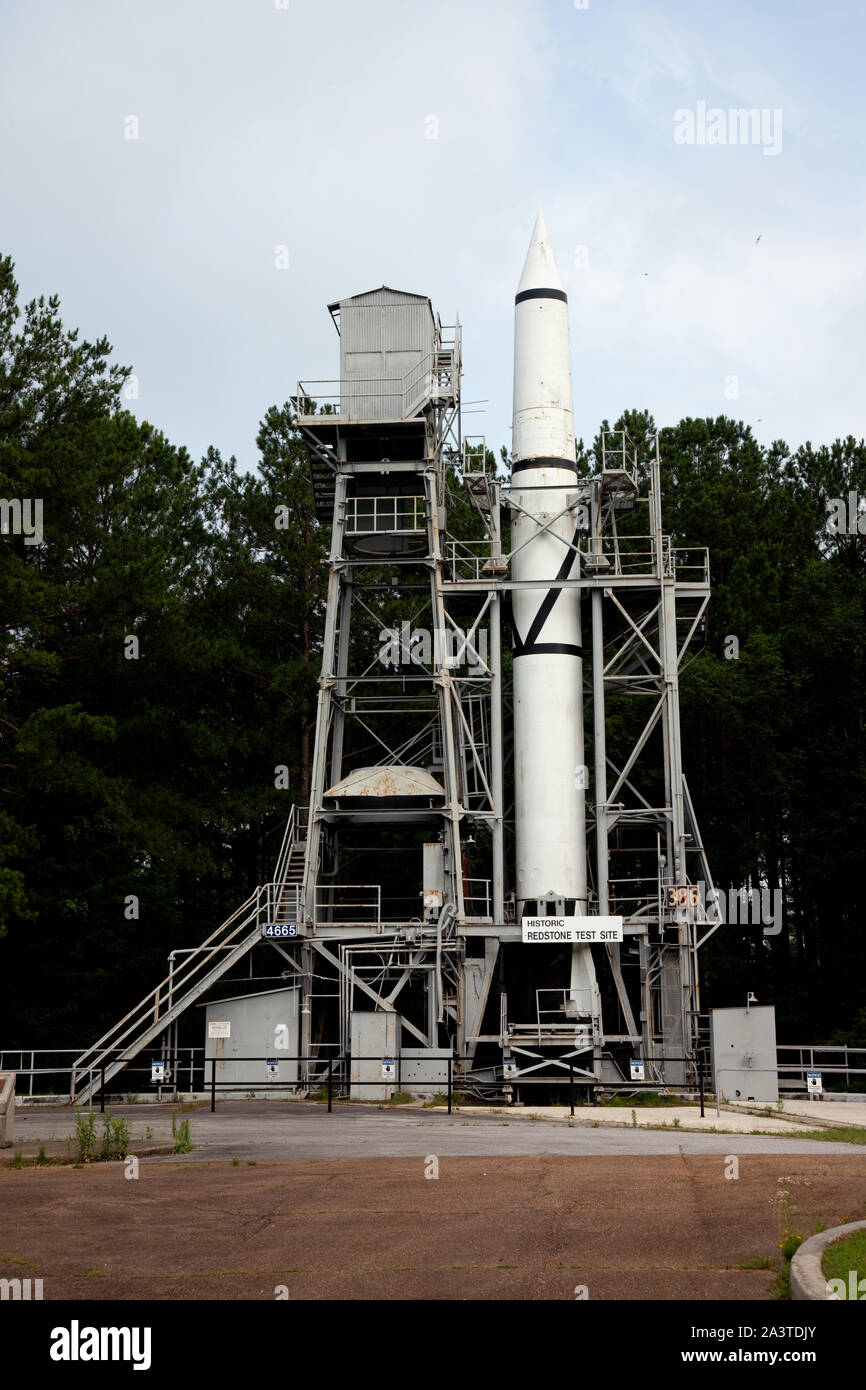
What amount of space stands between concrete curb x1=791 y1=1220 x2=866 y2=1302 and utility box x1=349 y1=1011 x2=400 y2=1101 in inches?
882

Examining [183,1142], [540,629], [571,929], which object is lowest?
[183,1142]

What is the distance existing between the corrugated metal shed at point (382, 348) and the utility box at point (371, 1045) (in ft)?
52.2

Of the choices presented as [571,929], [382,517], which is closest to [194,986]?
[571,929]

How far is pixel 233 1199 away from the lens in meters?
15.4

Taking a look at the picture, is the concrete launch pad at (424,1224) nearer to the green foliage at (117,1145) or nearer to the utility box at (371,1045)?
the green foliage at (117,1145)

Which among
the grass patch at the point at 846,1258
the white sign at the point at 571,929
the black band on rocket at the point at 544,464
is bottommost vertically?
the grass patch at the point at 846,1258

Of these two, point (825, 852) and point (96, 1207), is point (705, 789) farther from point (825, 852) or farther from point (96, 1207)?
point (96, 1207)

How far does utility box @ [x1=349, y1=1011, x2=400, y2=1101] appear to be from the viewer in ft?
109

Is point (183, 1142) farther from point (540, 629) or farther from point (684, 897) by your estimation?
point (540, 629)

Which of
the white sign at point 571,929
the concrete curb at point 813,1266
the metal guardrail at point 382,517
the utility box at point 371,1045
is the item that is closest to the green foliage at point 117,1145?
the concrete curb at point 813,1266

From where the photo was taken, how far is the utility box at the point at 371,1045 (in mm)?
33094

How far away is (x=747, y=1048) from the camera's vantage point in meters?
31.1

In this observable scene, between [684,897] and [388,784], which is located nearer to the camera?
[684,897]

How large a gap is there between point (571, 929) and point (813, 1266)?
87.8 ft
